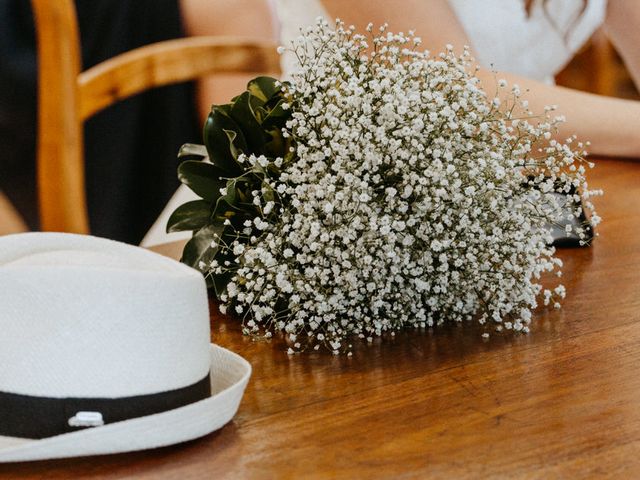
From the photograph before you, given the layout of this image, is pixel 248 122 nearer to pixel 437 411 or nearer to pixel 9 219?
pixel 437 411

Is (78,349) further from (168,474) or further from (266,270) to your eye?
(266,270)

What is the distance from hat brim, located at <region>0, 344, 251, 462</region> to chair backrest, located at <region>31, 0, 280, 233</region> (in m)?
1.38

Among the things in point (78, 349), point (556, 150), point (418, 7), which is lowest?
point (78, 349)

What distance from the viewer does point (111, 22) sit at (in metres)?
2.02

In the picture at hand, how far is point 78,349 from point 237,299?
363 millimetres

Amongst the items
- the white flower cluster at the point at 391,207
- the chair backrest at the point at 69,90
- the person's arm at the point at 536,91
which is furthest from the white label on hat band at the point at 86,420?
the chair backrest at the point at 69,90

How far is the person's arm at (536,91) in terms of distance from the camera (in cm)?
188

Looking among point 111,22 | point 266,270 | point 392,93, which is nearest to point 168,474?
point 266,270

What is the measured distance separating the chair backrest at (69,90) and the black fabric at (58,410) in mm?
1346

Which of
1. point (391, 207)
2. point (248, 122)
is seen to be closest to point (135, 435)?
point (391, 207)

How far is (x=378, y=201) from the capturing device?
2.85 ft

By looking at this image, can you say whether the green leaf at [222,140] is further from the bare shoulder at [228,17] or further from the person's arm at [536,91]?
the bare shoulder at [228,17]

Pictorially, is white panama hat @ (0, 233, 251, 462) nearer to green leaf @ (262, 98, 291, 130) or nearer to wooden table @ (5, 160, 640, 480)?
wooden table @ (5, 160, 640, 480)

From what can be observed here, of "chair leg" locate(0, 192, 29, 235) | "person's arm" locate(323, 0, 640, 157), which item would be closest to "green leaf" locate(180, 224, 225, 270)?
"person's arm" locate(323, 0, 640, 157)
